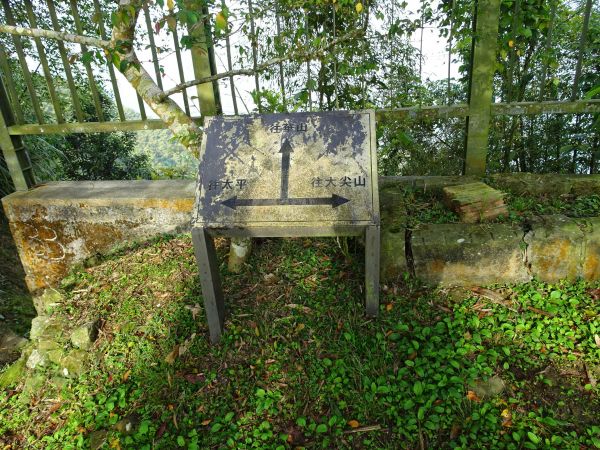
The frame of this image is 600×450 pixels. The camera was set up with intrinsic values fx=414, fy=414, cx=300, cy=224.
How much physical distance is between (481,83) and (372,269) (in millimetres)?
1935

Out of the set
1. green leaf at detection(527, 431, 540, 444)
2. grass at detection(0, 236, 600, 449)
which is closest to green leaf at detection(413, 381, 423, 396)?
grass at detection(0, 236, 600, 449)

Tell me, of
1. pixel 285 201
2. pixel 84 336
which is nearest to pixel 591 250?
pixel 285 201

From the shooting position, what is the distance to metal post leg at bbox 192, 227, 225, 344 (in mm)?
2480

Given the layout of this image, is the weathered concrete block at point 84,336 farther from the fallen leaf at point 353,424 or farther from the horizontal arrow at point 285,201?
the fallen leaf at point 353,424

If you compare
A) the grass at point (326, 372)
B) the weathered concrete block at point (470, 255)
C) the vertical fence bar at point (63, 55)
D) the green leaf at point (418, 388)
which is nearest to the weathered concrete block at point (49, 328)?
the grass at point (326, 372)

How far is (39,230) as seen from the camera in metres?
3.91

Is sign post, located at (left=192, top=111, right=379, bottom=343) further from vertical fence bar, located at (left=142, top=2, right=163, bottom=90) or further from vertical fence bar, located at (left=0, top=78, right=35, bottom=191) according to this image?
vertical fence bar, located at (left=0, top=78, right=35, bottom=191)

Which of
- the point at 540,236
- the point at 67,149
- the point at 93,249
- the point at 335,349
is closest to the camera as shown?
the point at 335,349

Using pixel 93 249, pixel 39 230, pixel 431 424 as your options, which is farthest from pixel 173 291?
pixel 431 424

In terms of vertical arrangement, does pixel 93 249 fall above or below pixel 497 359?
above

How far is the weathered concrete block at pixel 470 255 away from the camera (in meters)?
2.81

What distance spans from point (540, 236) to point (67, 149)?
8806 mm

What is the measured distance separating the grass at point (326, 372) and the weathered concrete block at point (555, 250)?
106 mm

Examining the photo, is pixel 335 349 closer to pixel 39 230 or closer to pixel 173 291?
pixel 173 291
